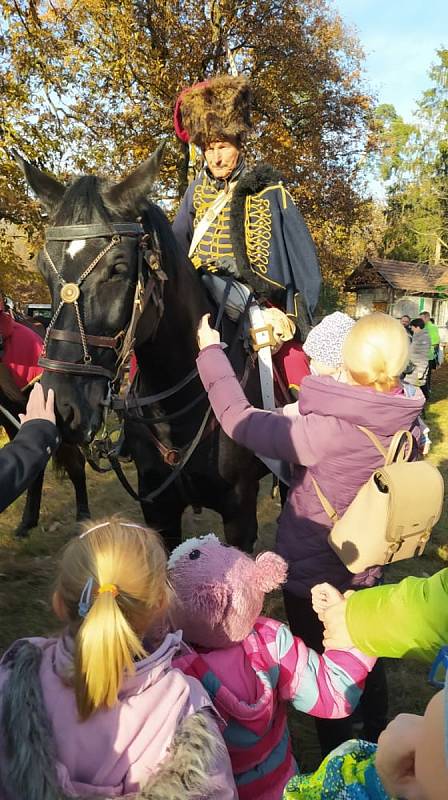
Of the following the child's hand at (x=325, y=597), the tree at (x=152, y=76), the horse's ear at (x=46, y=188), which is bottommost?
the child's hand at (x=325, y=597)

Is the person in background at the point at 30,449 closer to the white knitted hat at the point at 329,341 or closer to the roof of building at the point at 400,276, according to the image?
the white knitted hat at the point at 329,341

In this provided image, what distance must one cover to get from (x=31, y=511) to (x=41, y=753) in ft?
14.1

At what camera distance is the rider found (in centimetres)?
333

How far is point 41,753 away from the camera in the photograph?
1.18m

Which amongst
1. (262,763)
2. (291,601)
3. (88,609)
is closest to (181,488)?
(291,601)

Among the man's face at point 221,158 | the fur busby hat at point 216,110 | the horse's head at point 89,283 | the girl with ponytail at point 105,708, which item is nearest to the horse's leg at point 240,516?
the horse's head at point 89,283

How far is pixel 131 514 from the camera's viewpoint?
5.86 meters

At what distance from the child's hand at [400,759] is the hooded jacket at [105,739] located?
502mm

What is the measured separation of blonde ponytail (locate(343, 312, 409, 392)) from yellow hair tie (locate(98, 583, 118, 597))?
108 cm

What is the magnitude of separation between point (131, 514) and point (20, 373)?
1.88 metres

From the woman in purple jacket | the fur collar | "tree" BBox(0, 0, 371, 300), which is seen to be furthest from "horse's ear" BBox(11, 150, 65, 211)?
"tree" BBox(0, 0, 371, 300)

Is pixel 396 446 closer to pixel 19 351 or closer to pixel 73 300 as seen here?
pixel 73 300

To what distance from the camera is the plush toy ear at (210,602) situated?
63.0 inches

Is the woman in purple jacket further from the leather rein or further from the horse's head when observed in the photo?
the horse's head
